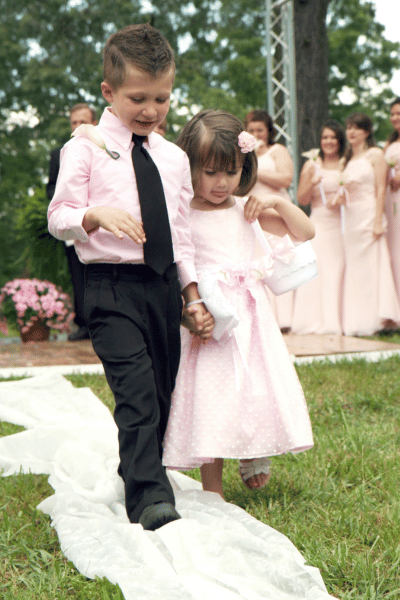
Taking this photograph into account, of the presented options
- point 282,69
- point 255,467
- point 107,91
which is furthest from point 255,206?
point 282,69

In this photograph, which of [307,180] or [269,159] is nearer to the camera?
[269,159]

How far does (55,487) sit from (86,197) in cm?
130

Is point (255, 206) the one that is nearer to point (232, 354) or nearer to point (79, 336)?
point (232, 354)

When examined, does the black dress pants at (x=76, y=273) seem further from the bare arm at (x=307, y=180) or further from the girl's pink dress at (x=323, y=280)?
the bare arm at (x=307, y=180)

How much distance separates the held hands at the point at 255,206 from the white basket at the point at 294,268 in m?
0.09

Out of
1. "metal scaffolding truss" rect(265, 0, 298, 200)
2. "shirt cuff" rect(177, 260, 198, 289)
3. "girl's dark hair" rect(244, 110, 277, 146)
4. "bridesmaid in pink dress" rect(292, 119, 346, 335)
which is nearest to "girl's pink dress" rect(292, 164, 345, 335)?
"bridesmaid in pink dress" rect(292, 119, 346, 335)

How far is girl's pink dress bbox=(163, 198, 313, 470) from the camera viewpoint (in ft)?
9.35

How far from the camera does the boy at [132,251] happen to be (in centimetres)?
259

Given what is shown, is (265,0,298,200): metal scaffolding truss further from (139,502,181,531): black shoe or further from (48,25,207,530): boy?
(139,502,181,531): black shoe

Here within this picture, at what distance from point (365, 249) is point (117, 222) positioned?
22.6 ft

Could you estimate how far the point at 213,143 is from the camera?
2.95m

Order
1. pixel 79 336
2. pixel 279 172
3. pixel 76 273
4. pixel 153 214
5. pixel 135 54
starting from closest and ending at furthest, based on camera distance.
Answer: pixel 135 54 < pixel 153 214 < pixel 279 172 < pixel 76 273 < pixel 79 336

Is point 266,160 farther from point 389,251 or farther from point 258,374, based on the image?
point 258,374

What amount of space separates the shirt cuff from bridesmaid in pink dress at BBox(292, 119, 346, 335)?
6197mm
